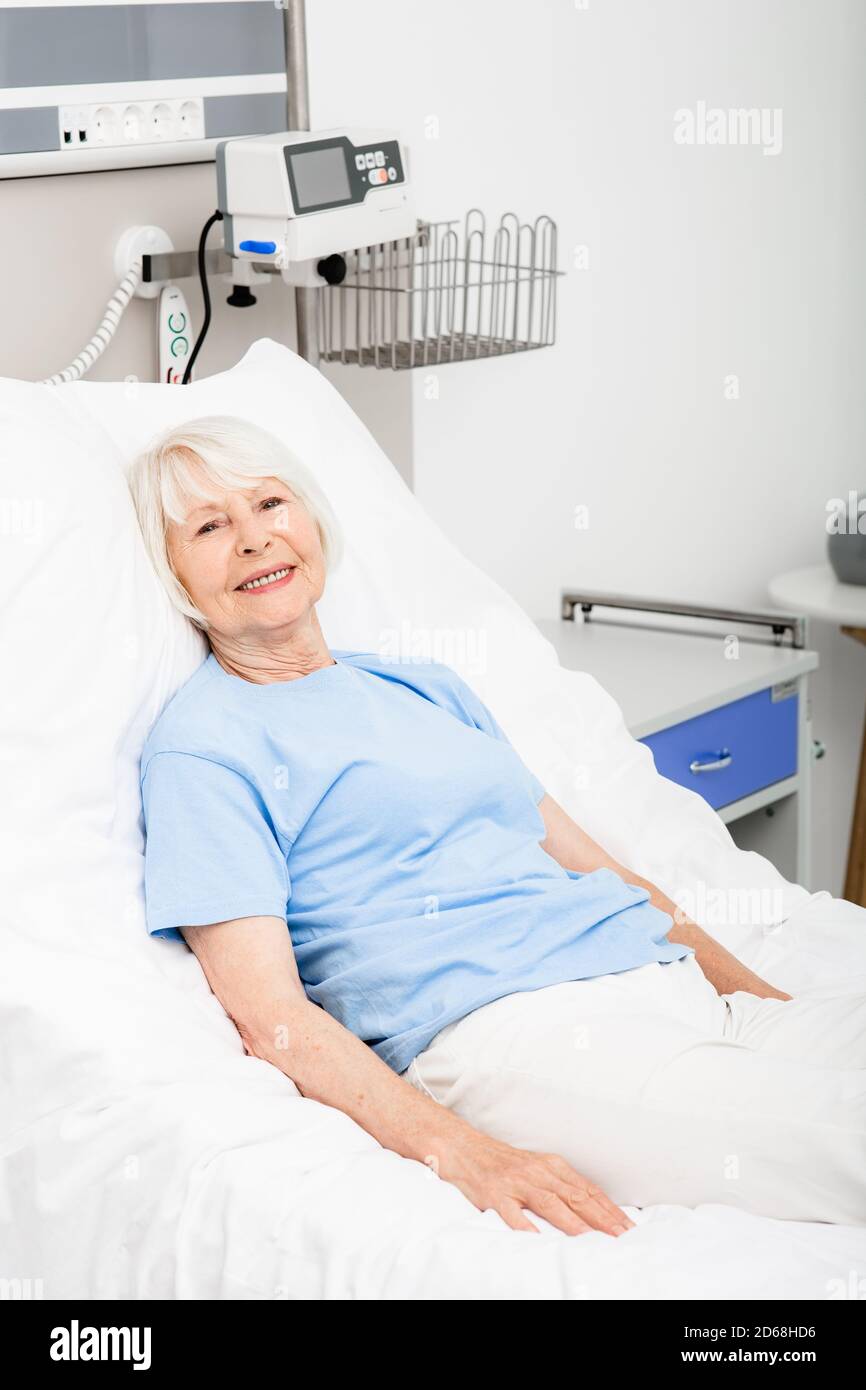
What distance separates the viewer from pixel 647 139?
2713 millimetres

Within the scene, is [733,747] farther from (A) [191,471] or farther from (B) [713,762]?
(A) [191,471]

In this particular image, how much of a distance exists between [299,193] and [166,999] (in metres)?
1.04

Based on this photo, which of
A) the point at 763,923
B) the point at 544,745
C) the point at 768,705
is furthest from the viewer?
the point at 768,705

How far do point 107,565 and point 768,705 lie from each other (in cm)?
114

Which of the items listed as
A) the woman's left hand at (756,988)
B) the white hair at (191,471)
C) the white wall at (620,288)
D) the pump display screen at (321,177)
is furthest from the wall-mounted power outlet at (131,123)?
the woman's left hand at (756,988)

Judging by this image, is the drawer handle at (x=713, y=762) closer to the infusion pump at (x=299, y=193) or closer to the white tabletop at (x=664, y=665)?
the white tabletop at (x=664, y=665)

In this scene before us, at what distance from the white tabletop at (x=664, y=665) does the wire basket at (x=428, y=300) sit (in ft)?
1.57

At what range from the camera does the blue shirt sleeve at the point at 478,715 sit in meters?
1.62

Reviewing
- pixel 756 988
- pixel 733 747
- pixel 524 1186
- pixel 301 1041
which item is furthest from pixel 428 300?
pixel 524 1186

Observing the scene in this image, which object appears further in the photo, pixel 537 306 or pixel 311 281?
pixel 537 306

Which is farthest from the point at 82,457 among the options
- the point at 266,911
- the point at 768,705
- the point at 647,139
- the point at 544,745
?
the point at 647,139

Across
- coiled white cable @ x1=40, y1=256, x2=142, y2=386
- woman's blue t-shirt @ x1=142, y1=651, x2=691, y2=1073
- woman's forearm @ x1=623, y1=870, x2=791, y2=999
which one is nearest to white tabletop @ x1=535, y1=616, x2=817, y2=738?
woman's forearm @ x1=623, y1=870, x2=791, y2=999

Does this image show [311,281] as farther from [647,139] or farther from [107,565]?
[647,139]
